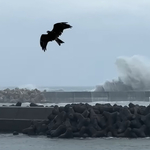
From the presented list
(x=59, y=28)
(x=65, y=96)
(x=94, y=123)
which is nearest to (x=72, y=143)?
(x=94, y=123)

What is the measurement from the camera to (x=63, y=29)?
419 centimetres

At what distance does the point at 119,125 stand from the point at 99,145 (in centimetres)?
284

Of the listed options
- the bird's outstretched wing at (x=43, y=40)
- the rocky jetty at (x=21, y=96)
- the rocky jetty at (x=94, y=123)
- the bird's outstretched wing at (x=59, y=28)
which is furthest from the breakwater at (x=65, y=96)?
the bird's outstretched wing at (x=59, y=28)

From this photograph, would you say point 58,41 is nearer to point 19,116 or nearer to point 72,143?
point 72,143

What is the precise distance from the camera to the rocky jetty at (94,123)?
18062 millimetres

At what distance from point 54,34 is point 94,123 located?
14.3 meters

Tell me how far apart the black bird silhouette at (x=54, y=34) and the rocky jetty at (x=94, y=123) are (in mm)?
13820

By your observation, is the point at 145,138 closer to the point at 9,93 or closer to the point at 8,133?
the point at 8,133

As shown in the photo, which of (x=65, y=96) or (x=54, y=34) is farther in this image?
(x=65, y=96)

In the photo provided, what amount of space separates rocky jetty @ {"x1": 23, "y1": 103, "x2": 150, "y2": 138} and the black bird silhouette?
13820 mm

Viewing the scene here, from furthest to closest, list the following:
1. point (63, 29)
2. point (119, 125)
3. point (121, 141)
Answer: point (119, 125)
point (121, 141)
point (63, 29)

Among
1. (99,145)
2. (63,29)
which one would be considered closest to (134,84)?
(99,145)

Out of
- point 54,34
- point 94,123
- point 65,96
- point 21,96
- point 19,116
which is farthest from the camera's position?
point 65,96

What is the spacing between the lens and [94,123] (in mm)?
18359
